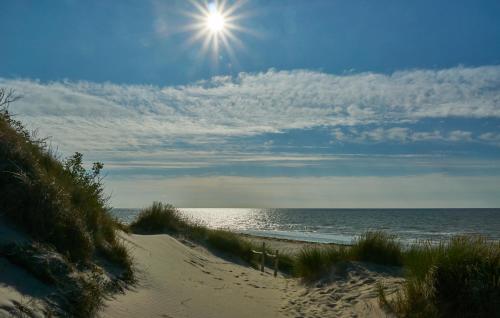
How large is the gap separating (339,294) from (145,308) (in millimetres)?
4800

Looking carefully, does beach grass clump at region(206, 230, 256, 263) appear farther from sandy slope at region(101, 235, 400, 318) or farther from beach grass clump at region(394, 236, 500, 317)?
beach grass clump at region(394, 236, 500, 317)

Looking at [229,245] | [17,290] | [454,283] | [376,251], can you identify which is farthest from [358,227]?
[17,290]

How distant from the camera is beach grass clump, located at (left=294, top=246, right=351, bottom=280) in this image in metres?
11.6

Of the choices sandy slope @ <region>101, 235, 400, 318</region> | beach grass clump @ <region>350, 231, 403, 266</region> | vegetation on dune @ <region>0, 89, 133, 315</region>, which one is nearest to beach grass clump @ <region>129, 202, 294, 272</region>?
sandy slope @ <region>101, 235, 400, 318</region>

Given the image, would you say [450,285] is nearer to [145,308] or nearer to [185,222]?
[145,308]

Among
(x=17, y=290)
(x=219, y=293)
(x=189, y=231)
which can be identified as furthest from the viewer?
(x=189, y=231)

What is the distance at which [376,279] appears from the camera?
32.8 ft

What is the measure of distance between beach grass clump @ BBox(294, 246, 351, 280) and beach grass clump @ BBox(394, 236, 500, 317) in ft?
15.0

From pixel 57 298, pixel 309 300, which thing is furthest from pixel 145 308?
pixel 309 300

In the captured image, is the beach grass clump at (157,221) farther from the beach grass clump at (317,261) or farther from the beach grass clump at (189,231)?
the beach grass clump at (317,261)

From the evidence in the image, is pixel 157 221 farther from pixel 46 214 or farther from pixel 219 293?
pixel 46 214

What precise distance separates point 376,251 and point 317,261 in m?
1.60

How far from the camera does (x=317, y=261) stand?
39.2 feet

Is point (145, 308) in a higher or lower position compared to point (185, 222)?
lower
